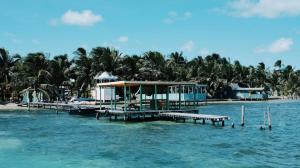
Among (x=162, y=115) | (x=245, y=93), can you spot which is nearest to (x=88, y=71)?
(x=162, y=115)

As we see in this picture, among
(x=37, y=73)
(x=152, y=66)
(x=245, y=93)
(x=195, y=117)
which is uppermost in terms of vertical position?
(x=152, y=66)

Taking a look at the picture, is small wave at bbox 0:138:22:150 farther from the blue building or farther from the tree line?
the blue building

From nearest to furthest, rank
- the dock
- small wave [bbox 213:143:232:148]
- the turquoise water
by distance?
the turquoise water, small wave [bbox 213:143:232:148], the dock

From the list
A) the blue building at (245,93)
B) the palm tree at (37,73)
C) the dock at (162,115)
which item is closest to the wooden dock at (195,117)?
the dock at (162,115)

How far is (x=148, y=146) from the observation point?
28.1 m

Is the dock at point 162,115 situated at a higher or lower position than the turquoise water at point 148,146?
higher

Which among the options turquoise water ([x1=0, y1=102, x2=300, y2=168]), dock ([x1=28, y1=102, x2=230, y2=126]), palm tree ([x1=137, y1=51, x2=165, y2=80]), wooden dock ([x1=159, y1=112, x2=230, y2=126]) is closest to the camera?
turquoise water ([x1=0, y1=102, x2=300, y2=168])

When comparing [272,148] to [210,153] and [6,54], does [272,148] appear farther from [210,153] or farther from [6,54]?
[6,54]

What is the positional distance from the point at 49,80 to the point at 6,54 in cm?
968

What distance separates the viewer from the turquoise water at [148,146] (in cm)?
2277

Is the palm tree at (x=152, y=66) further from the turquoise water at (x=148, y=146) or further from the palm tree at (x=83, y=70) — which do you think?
the turquoise water at (x=148, y=146)

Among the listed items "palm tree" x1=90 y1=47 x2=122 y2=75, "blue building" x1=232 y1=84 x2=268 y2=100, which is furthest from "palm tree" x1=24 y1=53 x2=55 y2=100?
"blue building" x1=232 y1=84 x2=268 y2=100

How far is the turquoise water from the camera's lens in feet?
74.7

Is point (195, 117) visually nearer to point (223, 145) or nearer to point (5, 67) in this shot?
point (223, 145)
